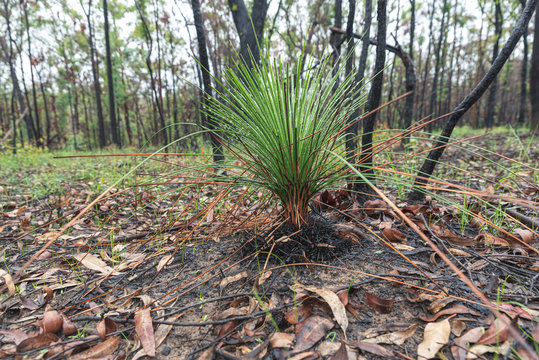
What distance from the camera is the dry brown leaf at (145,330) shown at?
0.84m

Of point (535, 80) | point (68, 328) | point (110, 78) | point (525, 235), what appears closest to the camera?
point (68, 328)

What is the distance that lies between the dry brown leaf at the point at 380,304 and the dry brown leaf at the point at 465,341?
0.19 m

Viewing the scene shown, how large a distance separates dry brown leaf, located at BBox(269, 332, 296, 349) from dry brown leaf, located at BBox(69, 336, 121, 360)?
543 mm

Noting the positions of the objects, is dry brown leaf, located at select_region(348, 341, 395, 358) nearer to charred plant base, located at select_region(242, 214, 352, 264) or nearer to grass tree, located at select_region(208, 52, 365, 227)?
charred plant base, located at select_region(242, 214, 352, 264)

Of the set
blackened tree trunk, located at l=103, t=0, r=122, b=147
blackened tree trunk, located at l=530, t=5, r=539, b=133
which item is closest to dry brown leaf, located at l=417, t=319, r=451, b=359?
blackened tree trunk, located at l=530, t=5, r=539, b=133

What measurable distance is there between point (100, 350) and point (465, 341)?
1.15 metres

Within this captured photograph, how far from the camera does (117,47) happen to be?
1543cm

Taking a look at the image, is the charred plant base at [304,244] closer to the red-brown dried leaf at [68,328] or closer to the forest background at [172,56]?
the red-brown dried leaf at [68,328]

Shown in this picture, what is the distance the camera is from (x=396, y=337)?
796mm

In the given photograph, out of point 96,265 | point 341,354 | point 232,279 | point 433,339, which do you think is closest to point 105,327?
point 232,279

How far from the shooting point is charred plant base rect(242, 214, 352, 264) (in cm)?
116

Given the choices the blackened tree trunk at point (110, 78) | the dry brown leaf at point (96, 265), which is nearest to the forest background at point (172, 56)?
the blackened tree trunk at point (110, 78)

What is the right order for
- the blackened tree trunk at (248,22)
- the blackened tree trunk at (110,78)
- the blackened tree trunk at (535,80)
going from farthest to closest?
the blackened tree trunk at (110,78) < the blackened tree trunk at (535,80) < the blackened tree trunk at (248,22)

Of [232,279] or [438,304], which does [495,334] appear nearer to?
[438,304]
